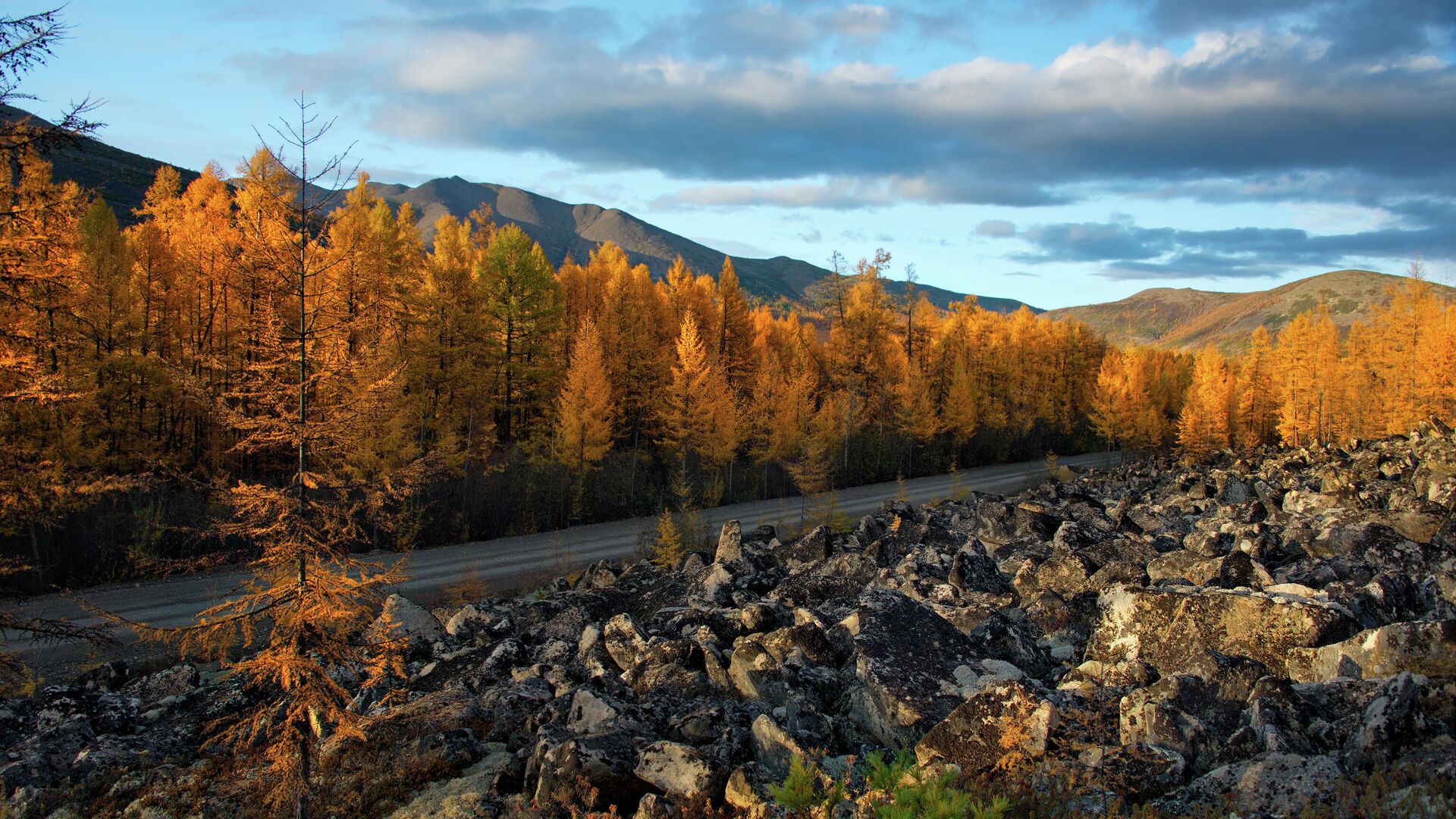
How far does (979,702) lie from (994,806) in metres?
2.11

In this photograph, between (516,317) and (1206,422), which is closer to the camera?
(516,317)

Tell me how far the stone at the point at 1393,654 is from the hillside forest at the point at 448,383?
9.08 m

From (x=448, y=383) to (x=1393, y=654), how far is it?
100 feet

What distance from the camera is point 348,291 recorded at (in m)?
8.66

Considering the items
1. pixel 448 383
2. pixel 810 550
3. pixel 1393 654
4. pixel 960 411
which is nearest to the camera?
pixel 1393 654

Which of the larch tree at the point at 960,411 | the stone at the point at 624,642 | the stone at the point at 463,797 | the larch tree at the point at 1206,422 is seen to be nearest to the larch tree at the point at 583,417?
the stone at the point at 624,642

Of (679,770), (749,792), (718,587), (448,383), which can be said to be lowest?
(718,587)

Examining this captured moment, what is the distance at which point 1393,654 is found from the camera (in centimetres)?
622

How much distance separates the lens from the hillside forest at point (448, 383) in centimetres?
824

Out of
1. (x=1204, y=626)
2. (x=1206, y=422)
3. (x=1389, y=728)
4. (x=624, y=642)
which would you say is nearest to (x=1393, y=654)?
(x=1204, y=626)

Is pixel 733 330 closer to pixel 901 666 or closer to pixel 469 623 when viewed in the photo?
pixel 469 623

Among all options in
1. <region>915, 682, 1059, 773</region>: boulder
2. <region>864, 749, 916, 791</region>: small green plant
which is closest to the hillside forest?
<region>864, 749, 916, 791</region>: small green plant

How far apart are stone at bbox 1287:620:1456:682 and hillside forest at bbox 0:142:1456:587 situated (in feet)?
29.8

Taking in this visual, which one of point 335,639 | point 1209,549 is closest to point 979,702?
point 335,639
